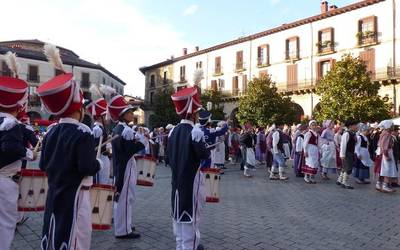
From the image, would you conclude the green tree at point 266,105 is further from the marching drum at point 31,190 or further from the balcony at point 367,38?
the marching drum at point 31,190

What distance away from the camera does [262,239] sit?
5.93 metres

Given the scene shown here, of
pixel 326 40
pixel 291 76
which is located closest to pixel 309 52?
pixel 326 40

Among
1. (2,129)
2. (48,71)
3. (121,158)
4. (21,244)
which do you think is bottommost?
(21,244)

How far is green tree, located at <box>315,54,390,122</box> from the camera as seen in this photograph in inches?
1129

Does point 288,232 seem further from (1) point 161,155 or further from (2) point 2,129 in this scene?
(1) point 161,155

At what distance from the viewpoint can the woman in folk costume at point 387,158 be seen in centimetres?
1080

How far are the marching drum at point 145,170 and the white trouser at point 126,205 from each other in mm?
290

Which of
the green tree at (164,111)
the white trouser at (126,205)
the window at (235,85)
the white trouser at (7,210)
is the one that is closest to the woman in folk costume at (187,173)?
the white trouser at (126,205)

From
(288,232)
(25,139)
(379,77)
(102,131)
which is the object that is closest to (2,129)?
(25,139)

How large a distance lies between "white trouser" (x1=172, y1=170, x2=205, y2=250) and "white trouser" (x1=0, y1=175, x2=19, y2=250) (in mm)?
1922

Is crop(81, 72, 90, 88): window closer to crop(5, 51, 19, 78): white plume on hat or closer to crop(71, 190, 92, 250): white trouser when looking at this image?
crop(5, 51, 19, 78): white plume on hat

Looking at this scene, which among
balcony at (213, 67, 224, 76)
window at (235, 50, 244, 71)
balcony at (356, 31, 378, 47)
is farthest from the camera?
balcony at (213, 67, 224, 76)

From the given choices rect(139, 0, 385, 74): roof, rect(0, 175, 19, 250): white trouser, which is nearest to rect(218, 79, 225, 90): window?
rect(139, 0, 385, 74): roof

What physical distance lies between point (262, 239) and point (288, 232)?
669mm
